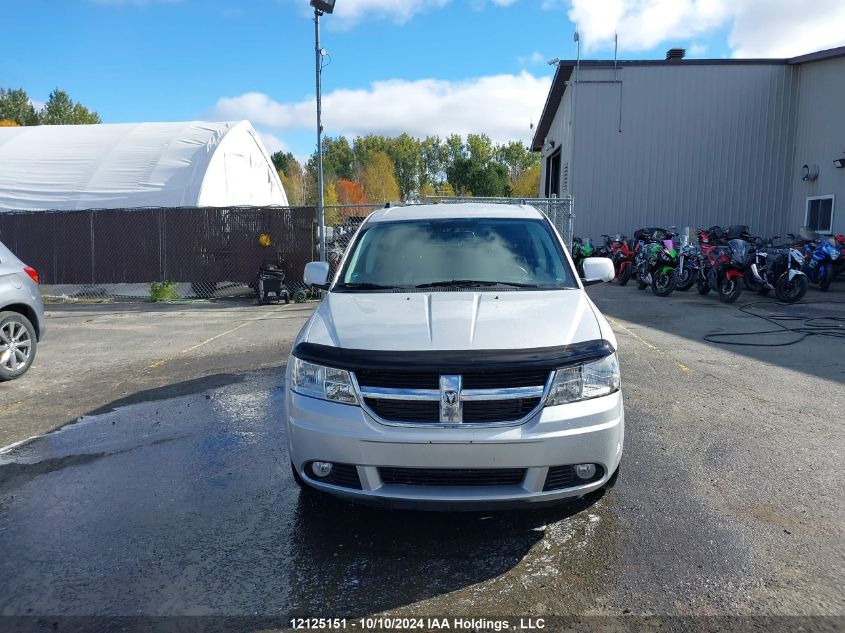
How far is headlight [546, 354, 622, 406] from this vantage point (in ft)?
10.6

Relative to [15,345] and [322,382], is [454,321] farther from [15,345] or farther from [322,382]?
[15,345]

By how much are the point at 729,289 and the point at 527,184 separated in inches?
2780

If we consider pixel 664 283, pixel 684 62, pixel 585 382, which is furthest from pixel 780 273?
pixel 585 382

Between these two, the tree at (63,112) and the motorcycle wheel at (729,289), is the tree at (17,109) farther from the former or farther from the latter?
the motorcycle wheel at (729,289)

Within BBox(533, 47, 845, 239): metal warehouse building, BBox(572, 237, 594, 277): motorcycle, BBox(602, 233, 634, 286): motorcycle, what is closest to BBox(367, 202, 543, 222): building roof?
BBox(602, 233, 634, 286): motorcycle

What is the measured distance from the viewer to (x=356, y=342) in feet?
11.1

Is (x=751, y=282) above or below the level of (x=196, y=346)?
above

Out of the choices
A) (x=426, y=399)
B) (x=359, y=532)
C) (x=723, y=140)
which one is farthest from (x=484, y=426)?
(x=723, y=140)

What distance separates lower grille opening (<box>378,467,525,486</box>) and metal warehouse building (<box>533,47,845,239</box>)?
18150 mm

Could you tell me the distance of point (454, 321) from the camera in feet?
11.6

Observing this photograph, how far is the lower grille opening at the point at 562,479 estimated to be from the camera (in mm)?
3170

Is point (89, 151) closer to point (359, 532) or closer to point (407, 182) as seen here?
point (359, 532)

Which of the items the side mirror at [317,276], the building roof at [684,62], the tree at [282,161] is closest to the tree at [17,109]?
the tree at [282,161]

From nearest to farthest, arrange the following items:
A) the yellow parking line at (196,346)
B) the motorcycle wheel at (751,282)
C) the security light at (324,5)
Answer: the yellow parking line at (196,346) < the security light at (324,5) < the motorcycle wheel at (751,282)
